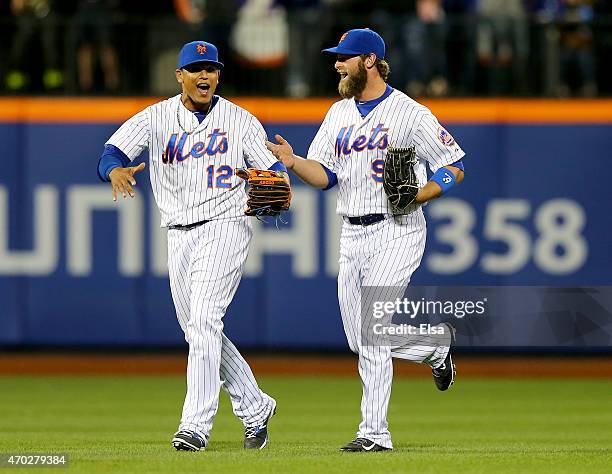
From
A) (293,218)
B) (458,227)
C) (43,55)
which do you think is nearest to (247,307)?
A: (293,218)

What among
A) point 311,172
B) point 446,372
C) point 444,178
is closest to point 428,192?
point 444,178

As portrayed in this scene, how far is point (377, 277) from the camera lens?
8.03m

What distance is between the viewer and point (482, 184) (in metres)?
14.7

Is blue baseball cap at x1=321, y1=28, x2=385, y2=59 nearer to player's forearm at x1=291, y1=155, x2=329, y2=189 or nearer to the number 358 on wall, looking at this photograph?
player's forearm at x1=291, y1=155, x2=329, y2=189

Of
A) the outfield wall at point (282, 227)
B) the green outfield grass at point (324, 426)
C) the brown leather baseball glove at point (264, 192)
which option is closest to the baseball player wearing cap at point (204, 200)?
the brown leather baseball glove at point (264, 192)

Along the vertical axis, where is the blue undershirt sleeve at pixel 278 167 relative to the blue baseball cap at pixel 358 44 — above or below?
below

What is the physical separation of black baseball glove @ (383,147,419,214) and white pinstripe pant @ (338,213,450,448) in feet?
0.68

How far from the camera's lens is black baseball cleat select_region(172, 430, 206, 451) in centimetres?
793

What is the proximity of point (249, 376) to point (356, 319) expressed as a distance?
75 centimetres

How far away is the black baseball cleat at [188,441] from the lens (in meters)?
7.93

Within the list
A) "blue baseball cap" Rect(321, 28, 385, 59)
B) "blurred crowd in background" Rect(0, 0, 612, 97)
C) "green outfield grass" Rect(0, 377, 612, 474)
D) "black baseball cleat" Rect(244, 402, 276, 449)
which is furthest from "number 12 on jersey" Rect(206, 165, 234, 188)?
"blurred crowd in background" Rect(0, 0, 612, 97)

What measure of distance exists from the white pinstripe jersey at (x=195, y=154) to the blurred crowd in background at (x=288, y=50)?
251 inches

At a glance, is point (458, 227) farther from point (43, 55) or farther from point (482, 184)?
point (43, 55)

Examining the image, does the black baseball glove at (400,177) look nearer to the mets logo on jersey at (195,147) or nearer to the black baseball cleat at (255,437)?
the mets logo on jersey at (195,147)
